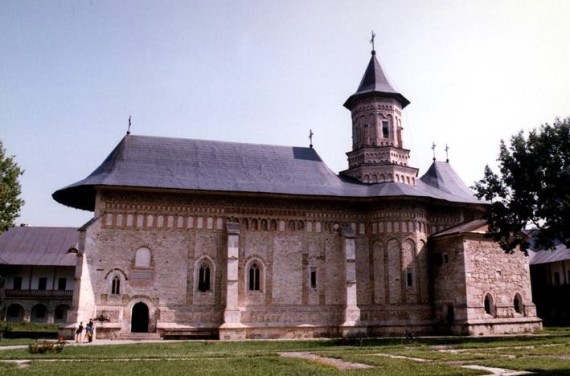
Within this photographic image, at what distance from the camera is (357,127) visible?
32.2 meters

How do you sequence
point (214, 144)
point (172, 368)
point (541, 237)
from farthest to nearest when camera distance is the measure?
point (214, 144) → point (541, 237) → point (172, 368)

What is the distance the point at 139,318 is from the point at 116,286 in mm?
1914

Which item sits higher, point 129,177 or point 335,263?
point 129,177

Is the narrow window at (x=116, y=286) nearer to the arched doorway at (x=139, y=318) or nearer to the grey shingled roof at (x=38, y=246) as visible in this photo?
the arched doorway at (x=139, y=318)

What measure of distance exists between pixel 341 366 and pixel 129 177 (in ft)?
53.1

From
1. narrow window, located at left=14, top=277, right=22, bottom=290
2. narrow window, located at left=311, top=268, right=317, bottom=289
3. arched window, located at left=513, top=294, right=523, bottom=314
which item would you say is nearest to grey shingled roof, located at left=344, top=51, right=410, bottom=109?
narrow window, located at left=311, top=268, right=317, bottom=289

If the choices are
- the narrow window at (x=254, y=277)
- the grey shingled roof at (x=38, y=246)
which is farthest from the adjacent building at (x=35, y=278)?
the narrow window at (x=254, y=277)

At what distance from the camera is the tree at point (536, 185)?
21.9 m

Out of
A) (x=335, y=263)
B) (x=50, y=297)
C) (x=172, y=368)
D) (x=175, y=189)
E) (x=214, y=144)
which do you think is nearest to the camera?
(x=172, y=368)

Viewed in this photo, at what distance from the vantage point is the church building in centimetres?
2503

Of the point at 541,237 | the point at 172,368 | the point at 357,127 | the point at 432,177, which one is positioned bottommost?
the point at 172,368

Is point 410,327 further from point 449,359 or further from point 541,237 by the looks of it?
point 449,359

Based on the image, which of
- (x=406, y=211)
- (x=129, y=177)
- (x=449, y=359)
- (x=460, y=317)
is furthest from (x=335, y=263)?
(x=449, y=359)

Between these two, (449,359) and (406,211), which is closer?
(449,359)
